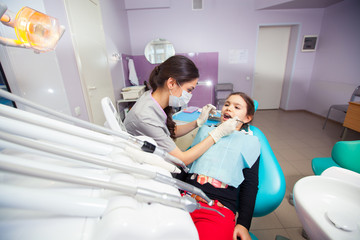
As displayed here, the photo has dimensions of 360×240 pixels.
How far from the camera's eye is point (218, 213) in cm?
83

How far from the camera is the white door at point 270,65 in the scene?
4.33m

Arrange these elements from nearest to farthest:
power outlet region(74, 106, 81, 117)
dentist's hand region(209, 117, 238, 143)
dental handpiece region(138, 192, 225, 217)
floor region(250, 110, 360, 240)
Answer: dental handpiece region(138, 192, 225, 217)
dentist's hand region(209, 117, 238, 143)
floor region(250, 110, 360, 240)
power outlet region(74, 106, 81, 117)

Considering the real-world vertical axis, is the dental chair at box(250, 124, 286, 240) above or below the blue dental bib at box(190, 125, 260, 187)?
below

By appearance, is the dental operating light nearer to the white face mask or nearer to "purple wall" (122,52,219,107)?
the white face mask

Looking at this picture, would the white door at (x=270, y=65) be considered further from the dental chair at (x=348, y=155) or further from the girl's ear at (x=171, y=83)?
the girl's ear at (x=171, y=83)

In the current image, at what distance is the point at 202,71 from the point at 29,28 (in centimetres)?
403

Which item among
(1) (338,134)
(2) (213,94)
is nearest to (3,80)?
(2) (213,94)

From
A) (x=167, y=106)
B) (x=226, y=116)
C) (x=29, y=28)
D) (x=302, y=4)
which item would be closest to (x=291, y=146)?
(x=226, y=116)

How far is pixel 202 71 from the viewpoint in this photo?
429 cm

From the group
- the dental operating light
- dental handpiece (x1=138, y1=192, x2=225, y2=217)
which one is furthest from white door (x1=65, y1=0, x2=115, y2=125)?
dental handpiece (x1=138, y1=192, x2=225, y2=217)

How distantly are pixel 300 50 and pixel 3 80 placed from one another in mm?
5623

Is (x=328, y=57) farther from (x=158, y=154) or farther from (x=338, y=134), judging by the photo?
(x=158, y=154)

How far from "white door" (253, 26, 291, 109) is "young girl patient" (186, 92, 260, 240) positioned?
161 inches

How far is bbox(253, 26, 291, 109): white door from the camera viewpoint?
14.2 ft
